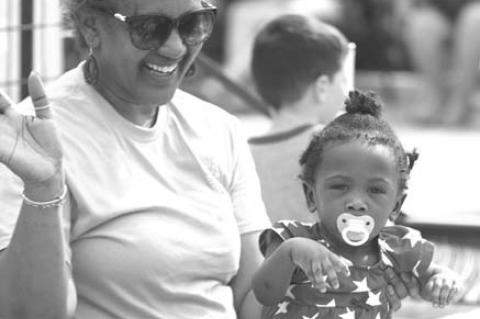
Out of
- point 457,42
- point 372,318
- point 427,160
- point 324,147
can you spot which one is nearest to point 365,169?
point 324,147

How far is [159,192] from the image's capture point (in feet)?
10.0

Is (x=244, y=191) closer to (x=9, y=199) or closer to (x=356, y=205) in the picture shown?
(x=356, y=205)

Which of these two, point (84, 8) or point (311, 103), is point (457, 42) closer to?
point (311, 103)

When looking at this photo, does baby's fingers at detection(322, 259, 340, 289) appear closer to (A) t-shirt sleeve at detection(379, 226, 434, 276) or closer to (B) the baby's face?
(B) the baby's face

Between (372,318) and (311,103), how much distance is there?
5.62 feet

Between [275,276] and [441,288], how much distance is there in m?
0.40

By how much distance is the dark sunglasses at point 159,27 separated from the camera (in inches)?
119

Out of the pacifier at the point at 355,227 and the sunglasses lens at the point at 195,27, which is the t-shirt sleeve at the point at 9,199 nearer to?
the sunglasses lens at the point at 195,27

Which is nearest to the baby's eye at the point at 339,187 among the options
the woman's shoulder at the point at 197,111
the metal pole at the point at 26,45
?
the woman's shoulder at the point at 197,111

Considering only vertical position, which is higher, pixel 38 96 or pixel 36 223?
pixel 38 96

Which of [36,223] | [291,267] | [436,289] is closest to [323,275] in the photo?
[291,267]

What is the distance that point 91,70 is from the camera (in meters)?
3.13

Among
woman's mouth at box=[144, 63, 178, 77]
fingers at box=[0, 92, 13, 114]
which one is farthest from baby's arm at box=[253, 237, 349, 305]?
fingers at box=[0, 92, 13, 114]

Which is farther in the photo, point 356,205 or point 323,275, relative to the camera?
point 356,205
